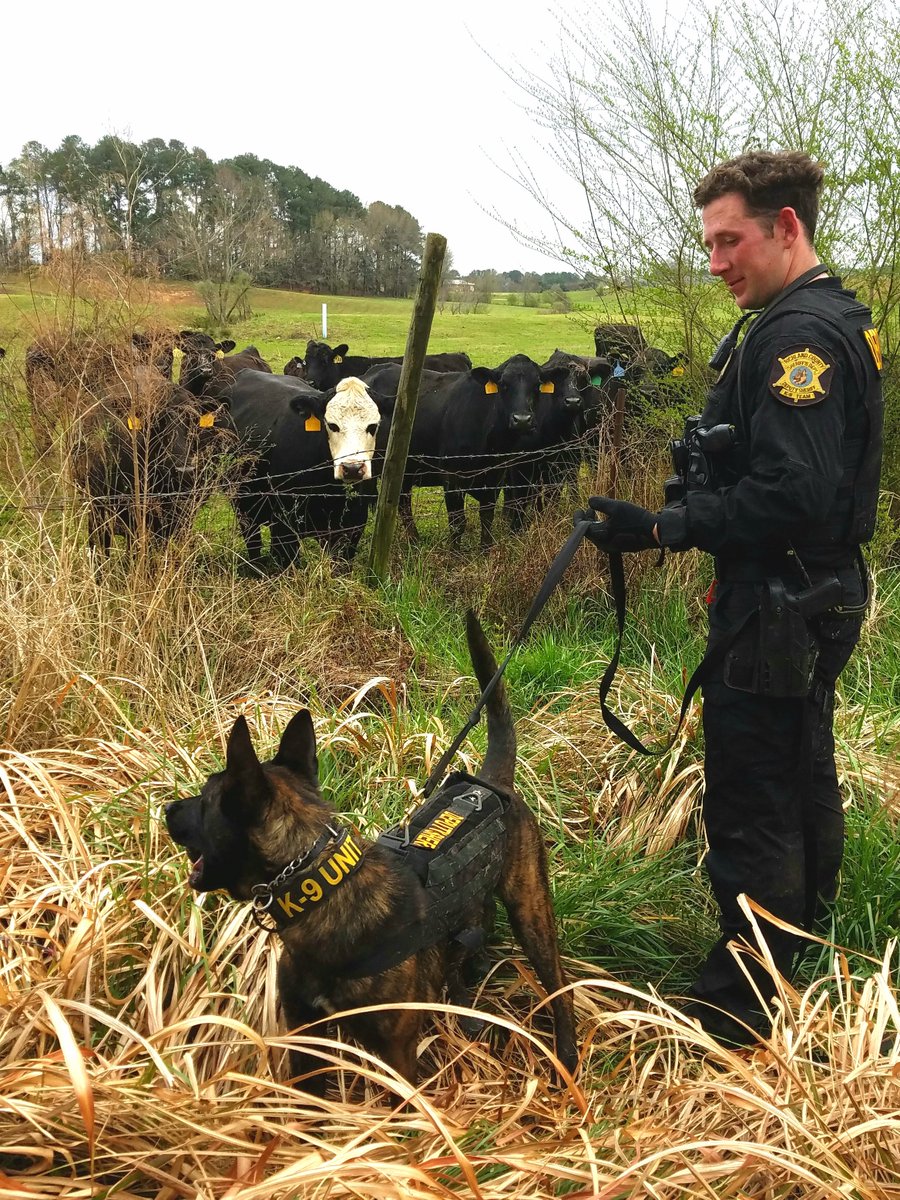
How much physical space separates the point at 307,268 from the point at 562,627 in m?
35.7

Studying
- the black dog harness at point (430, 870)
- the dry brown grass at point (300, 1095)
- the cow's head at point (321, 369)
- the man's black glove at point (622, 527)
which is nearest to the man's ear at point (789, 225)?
the man's black glove at point (622, 527)

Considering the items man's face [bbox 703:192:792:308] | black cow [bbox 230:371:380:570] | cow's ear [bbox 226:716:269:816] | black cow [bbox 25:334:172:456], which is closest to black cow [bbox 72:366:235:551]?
black cow [bbox 25:334:172:456]

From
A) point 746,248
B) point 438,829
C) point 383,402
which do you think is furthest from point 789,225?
point 383,402

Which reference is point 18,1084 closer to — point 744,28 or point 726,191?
point 726,191

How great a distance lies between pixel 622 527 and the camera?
296 centimetres

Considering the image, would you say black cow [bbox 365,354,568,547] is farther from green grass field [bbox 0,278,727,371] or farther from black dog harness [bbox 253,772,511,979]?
black dog harness [bbox 253,772,511,979]

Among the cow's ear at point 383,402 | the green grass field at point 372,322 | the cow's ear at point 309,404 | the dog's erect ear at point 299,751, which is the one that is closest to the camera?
the dog's erect ear at point 299,751

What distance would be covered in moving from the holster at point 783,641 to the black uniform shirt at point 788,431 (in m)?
0.15

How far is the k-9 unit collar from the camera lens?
2.22m

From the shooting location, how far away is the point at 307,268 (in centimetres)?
3841

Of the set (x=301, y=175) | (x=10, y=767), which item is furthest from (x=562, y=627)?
(x=301, y=175)

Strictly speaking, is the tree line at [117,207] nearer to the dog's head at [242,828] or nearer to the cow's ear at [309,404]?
the cow's ear at [309,404]

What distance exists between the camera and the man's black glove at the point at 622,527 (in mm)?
2920

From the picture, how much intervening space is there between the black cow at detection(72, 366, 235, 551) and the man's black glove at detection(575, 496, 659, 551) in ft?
9.38
